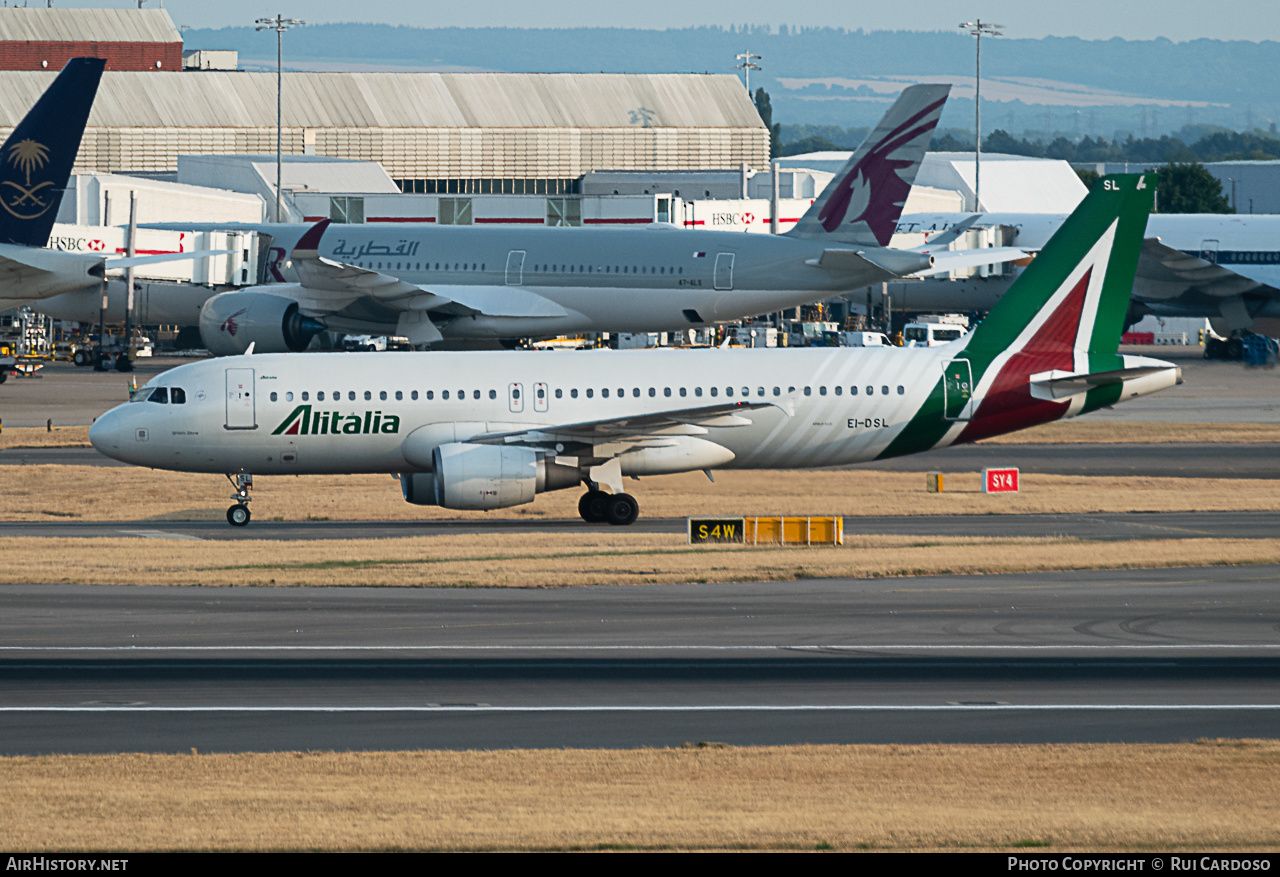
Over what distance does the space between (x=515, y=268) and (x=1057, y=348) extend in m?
33.0

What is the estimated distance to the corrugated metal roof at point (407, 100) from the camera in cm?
13288

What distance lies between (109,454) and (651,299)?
107 ft

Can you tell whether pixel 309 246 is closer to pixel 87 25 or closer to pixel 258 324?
pixel 258 324

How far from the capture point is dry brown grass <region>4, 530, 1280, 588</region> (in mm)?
30109

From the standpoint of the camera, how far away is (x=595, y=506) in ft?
126

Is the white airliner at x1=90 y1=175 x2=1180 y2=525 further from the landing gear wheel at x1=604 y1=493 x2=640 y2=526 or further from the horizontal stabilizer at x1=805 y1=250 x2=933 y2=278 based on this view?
the horizontal stabilizer at x1=805 y1=250 x2=933 y2=278

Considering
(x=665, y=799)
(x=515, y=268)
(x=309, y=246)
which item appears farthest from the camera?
(x=515, y=268)

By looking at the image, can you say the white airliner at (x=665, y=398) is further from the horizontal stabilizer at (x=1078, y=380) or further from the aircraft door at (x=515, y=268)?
the aircraft door at (x=515, y=268)

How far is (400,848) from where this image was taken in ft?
43.1

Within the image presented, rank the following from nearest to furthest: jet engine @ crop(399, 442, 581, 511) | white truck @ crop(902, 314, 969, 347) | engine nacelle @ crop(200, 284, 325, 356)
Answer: jet engine @ crop(399, 442, 581, 511)
engine nacelle @ crop(200, 284, 325, 356)
white truck @ crop(902, 314, 969, 347)

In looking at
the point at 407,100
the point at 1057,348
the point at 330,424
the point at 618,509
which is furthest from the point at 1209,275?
the point at 407,100

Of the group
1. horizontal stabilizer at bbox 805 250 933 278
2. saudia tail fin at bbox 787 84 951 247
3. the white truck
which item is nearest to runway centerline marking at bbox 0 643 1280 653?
horizontal stabilizer at bbox 805 250 933 278

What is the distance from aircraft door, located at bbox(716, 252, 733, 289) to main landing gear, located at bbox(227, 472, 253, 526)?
31.1 metres
